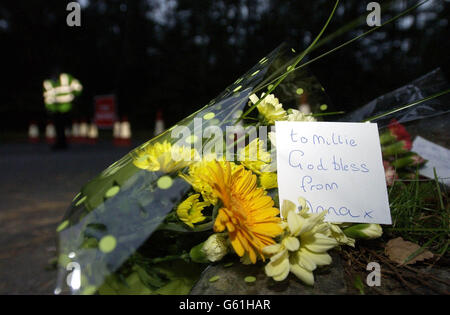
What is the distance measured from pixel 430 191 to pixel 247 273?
609 mm

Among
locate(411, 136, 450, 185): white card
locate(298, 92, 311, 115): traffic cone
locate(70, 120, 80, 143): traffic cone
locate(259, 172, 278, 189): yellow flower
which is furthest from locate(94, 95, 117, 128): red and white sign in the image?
locate(259, 172, 278, 189): yellow flower

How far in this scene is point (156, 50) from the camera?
42.9ft

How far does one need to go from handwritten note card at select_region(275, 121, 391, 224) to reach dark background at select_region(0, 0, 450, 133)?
3984 millimetres

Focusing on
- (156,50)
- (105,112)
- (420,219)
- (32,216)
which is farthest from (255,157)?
(156,50)

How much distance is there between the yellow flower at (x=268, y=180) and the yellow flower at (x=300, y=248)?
0.11m

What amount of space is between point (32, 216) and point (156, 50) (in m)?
12.2

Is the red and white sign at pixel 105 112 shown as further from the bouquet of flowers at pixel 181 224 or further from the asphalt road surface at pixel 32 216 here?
the bouquet of flowers at pixel 181 224

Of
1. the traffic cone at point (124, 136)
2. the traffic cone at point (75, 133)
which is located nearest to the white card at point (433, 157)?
the traffic cone at point (124, 136)

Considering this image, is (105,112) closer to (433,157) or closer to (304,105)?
(304,105)

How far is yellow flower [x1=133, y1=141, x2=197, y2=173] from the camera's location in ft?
1.58

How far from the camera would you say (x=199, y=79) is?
1213 cm

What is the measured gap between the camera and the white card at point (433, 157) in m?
0.89

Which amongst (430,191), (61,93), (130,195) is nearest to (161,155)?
(130,195)
